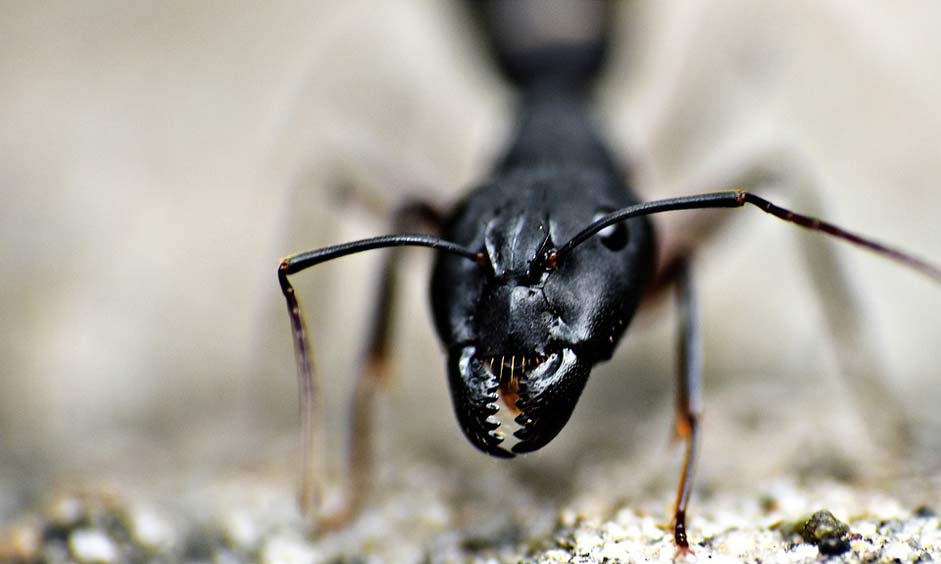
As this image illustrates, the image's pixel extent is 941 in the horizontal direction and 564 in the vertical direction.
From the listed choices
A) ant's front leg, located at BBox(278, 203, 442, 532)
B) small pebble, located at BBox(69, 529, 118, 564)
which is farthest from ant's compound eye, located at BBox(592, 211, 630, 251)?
small pebble, located at BBox(69, 529, 118, 564)

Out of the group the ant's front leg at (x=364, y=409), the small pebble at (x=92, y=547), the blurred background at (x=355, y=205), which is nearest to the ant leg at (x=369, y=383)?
the ant's front leg at (x=364, y=409)

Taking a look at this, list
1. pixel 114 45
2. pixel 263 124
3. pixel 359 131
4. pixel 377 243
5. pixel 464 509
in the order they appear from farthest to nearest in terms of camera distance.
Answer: pixel 114 45 < pixel 263 124 < pixel 359 131 < pixel 464 509 < pixel 377 243

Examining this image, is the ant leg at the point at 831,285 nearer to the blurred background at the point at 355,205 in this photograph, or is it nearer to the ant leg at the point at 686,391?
the blurred background at the point at 355,205

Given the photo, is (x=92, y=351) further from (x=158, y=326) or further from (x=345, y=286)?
(x=345, y=286)

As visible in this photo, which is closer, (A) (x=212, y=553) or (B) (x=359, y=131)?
(A) (x=212, y=553)

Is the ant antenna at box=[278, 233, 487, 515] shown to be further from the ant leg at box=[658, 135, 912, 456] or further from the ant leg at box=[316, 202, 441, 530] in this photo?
the ant leg at box=[658, 135, 912, 456]

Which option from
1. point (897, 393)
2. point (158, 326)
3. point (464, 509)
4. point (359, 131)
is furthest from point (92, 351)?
point (897, 393)

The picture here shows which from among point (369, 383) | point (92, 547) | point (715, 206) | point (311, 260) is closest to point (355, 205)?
point (369, 383)
